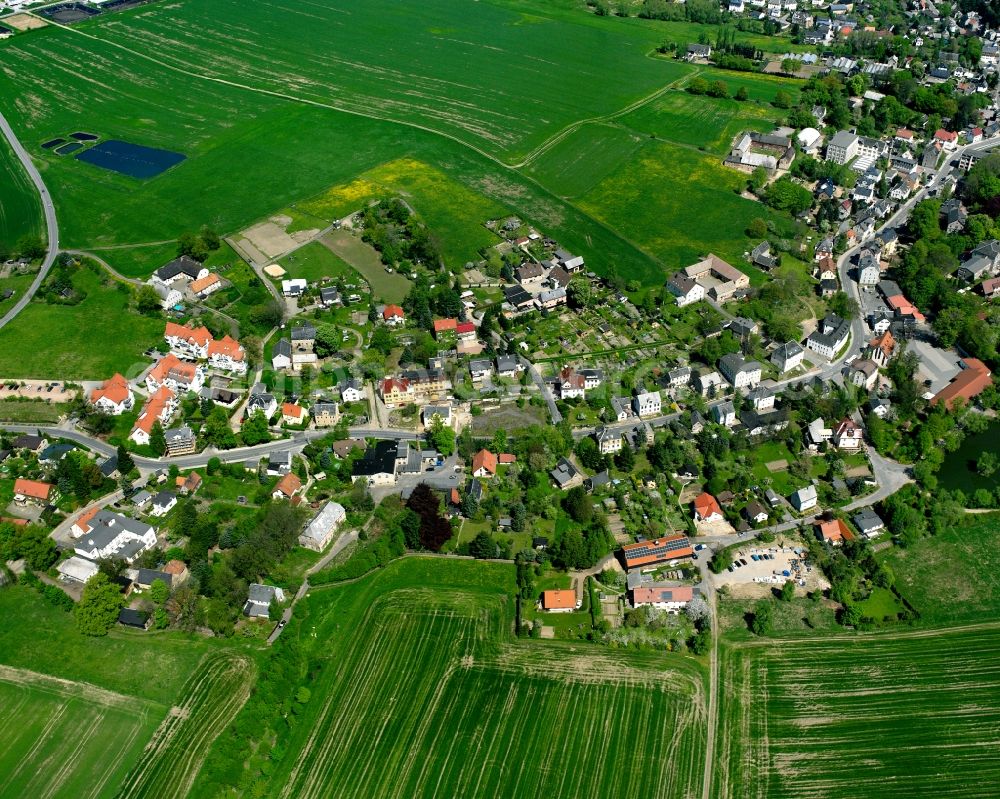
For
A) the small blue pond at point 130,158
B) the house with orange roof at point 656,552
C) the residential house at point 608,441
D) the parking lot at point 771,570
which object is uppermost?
the small blue pond at point 130,158

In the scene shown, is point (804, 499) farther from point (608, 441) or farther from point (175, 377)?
point (175, 377)

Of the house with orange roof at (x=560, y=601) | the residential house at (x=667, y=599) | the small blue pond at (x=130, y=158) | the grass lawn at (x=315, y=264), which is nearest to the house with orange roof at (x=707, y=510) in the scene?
the residential house at (x=667, y=599)

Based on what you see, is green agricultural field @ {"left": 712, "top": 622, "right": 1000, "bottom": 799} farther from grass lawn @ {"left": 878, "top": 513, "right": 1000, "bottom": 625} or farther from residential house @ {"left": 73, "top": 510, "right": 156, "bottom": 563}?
residential house @ {"left": 73, "top": 510, "right": 156, "bottom": 563}

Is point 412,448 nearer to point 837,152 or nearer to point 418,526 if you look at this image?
point 418,526

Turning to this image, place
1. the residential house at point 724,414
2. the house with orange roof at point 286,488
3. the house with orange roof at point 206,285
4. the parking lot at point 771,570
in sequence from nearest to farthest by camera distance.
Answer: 1. the parking lot at point 771,570
2. the house with orange roof at point 286,488
3. the residential house at point 724,414
4. the house with orange roof at point 206,285

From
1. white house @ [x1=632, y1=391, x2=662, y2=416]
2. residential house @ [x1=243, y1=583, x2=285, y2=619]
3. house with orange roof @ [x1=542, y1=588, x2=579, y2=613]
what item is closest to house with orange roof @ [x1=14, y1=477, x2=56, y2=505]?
residential house @ [x1=243, y1=583, x2=285, y2=619]

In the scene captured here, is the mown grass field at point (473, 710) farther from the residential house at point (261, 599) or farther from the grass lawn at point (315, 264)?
the grass lawn at point (315, 264)

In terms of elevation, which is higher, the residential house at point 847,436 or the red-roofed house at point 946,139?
the red-roofed house at point 946,139
